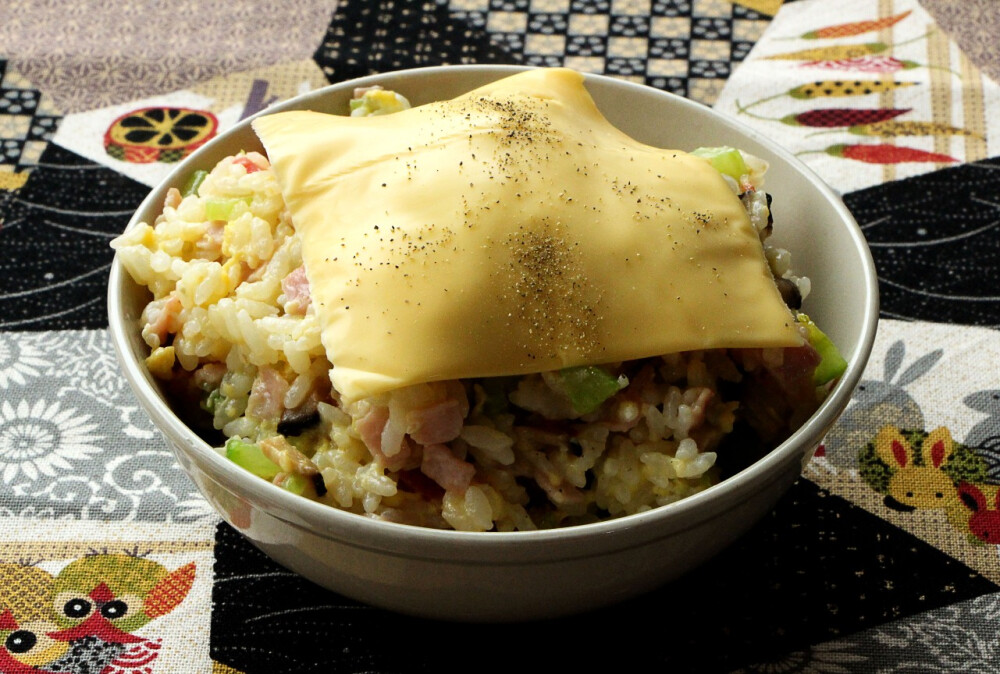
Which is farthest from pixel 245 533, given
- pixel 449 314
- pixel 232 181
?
pixel 232 181

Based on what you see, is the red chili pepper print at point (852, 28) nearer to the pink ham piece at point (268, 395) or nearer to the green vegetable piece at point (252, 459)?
the pink ham piece at point (268, 395)

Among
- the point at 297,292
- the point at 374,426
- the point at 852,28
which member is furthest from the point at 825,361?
the point at 852,28

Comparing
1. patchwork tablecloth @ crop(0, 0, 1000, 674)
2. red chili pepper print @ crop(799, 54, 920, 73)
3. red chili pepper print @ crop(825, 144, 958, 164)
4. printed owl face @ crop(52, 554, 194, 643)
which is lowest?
printed owl face @ crop(52, 554, 194, 643)

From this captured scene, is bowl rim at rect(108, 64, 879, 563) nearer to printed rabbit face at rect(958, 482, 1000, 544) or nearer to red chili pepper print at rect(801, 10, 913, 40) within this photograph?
printed rabbit face at rect(958, 482, 1000, 544)

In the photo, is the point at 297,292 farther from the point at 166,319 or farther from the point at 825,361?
the point at 825,361

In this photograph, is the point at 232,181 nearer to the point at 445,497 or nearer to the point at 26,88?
the point at 445,497

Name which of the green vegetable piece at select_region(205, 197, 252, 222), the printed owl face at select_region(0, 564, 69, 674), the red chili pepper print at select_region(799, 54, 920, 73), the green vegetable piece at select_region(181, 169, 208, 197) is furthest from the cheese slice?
the red chili pepper print at select_region(799, 54, 920, 73)

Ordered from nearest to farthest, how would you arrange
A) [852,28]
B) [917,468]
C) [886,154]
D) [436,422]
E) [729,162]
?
[436,422]
[729,162]
[917,468]
[886,154]
[852,28]
